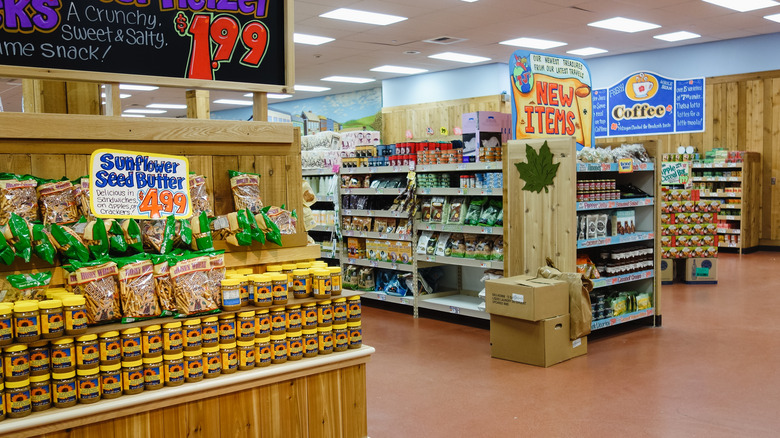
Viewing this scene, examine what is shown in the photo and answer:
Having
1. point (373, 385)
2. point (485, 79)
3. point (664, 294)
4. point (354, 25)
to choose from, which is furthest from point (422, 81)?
point (373, 385)

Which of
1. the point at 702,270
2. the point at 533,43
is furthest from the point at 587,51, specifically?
the point at 702,270

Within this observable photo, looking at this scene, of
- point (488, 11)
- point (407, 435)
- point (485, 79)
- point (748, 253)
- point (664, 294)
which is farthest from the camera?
point (485, 79)

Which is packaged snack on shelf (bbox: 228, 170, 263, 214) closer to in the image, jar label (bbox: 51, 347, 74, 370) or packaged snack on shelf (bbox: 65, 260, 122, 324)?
packaged snack on shelf (bbox: 65, 260, 122, 324)

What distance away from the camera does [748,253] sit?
11.9 metres

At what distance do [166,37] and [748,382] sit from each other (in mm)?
4229

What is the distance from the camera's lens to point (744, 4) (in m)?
9.81

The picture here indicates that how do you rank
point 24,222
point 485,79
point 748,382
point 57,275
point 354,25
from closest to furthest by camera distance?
point 24,222
point 57,275
point 748,382
point 354,25
point 485,79

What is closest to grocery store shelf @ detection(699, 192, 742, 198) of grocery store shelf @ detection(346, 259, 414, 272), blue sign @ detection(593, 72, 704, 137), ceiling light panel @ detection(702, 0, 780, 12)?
ceiling light panel @ detection(702, 0, 780, 12)

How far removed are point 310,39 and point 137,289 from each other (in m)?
9.55

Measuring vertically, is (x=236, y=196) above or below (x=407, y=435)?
above

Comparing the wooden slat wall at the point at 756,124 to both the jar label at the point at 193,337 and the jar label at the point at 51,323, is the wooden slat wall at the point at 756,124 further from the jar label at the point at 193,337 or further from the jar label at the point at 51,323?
the jar label at the point at 51,323

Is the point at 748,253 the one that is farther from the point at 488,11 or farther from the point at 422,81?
the point at 422,81

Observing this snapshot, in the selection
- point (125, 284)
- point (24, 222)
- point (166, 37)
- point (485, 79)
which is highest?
point (485, 79)

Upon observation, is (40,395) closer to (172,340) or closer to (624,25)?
(172,340)
